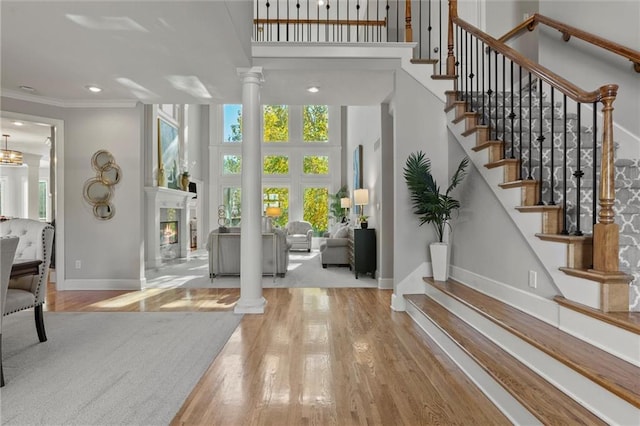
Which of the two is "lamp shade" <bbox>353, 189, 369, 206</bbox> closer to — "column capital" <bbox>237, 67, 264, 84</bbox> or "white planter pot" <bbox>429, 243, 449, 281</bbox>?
"white planter pot" <bbox>429, 243, 449, 281</bbox>

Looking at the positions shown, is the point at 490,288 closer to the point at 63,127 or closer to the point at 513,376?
the point at 513,376

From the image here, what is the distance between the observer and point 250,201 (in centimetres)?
411

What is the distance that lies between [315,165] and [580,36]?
30.2ft

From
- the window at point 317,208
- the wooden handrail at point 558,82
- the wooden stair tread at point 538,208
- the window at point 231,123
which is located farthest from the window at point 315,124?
the wooden stair tread at point 538,208

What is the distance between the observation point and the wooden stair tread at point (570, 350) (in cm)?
151

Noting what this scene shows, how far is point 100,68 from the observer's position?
3.97m

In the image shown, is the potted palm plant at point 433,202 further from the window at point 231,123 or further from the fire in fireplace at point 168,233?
the window at point 231,123

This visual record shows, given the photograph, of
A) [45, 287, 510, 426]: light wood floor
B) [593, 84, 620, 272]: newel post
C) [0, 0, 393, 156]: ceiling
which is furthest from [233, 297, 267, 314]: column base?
[593, 84, 620, 272]: newel post

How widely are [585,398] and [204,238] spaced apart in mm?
11112

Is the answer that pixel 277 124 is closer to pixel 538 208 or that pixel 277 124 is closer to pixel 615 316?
pixel 538 208

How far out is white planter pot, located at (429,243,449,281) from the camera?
3891mm

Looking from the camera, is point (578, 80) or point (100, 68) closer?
point (578, 80)

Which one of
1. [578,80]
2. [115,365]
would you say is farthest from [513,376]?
[578,80]

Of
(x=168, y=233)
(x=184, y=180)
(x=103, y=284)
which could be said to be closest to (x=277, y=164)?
(x=184, y=180)
